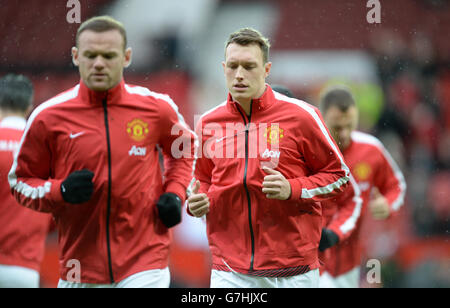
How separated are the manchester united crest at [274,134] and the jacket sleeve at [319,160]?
11cm

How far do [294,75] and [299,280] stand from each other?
30.6 feet

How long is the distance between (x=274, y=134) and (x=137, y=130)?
2.40 feet

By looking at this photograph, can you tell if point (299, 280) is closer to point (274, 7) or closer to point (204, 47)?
point (204, 47)

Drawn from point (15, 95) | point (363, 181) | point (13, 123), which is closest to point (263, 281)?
point (363, 181)

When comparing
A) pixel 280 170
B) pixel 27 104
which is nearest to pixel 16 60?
pixel 27 104

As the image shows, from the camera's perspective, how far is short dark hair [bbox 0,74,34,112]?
14.4 ft

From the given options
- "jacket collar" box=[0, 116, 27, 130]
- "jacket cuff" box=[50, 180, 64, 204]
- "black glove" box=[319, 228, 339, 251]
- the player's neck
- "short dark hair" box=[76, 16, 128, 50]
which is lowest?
"black glove" box=[319, 228, 339, 251]

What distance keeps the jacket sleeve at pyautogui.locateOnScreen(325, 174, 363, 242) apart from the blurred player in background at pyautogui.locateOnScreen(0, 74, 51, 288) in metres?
2.01

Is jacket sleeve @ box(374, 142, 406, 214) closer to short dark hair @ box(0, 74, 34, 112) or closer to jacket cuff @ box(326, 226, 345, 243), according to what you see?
jacket cuff @ box(326, 226, 345, 243)

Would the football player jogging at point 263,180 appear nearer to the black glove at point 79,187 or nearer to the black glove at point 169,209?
the black glove at point 169,209

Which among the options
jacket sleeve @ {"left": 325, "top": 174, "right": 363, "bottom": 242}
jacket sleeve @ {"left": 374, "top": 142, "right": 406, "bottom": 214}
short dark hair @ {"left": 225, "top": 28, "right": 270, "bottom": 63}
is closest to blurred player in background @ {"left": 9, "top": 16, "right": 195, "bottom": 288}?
short dark hair @ {"left": 225, "top": 28, "right": 270, "bottom": 63}

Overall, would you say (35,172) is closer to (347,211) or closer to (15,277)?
(15,277)

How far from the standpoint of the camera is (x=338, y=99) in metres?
4.35

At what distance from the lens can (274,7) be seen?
14117 mm
